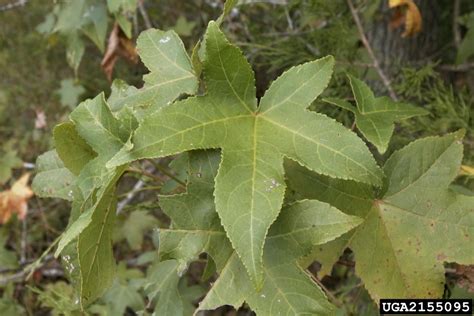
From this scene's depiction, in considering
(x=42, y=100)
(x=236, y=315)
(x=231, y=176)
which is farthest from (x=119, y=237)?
(x=231, y=176)

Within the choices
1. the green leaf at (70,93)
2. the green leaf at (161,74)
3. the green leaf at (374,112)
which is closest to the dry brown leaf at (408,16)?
the green leaf at (374,112)

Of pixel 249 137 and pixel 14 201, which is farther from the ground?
pixel 249 137

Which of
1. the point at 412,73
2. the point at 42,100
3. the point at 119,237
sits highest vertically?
the point at 412,73

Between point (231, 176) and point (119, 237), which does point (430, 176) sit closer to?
point (231, 176)

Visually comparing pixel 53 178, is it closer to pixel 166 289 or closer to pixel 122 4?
pixel 166 289

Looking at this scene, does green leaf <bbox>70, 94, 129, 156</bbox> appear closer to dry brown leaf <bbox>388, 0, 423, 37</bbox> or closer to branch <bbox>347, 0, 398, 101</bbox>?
branch <bbox>347, 0, 398, 101</bbox>

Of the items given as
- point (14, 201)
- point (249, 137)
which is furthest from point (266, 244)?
point (14, 201)
